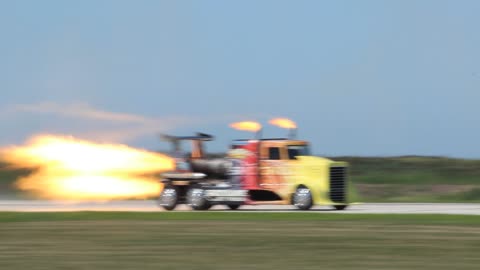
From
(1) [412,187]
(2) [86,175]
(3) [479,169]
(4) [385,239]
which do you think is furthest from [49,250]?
(3) [479,169]

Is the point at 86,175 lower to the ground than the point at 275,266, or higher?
higher

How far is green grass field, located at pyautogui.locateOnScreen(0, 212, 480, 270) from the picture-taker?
1706cm

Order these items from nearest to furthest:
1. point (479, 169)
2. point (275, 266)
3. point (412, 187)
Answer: point (275, 266) → point (412, 187) → point (479, 169)

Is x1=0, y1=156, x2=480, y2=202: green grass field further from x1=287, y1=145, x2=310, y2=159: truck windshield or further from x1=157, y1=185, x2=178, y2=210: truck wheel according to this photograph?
x1=157, y1=185, x2=178, y2=210: truck wheel

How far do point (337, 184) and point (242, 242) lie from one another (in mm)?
16500

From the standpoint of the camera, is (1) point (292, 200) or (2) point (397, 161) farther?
(2) point (397, 161)

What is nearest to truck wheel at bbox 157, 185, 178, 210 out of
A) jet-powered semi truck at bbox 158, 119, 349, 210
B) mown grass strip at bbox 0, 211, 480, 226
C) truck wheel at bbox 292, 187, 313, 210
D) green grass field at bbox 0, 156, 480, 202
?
jet-powered semi truck at bbox 158, 119, 349, 210

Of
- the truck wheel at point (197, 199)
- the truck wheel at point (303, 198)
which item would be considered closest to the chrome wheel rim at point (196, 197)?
the truck wheel at point (197, 199)

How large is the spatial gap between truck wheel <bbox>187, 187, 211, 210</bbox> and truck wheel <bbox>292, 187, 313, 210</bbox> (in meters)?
3.14

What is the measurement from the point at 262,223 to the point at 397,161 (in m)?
59.4

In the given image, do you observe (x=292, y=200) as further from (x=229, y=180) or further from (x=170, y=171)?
(x=170, y=171)

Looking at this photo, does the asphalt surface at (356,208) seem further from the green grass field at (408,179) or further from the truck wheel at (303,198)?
the green grass field at (408,179)

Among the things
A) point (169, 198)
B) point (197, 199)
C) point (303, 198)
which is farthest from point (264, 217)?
point (169, 198)

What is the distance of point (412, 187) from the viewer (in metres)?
59.6
